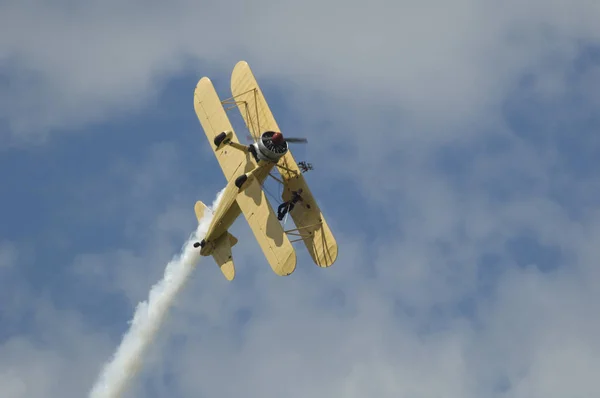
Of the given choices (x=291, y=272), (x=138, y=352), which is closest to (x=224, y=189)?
(x=291, y=272)

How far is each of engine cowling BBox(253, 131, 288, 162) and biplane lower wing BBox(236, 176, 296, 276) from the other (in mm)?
A: 1735

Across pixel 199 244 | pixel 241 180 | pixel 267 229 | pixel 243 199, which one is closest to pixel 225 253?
pixel 199 244

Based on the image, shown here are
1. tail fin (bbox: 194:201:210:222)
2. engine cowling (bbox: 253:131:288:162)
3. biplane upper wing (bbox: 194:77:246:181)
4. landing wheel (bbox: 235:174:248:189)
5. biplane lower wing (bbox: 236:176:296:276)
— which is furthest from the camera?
tail fin (bbox: 194:201:210:222)

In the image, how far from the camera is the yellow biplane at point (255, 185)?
68250mm

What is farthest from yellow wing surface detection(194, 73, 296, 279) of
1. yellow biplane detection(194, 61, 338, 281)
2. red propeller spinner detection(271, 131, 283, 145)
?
red propeller spinner detection(271, 131, 283, 145)

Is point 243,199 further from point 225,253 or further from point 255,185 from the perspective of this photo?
point 225,253

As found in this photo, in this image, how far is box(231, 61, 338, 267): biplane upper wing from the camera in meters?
70.1

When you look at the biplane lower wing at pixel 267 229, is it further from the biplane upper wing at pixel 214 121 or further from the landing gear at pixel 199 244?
the landing gear at pixel 199 244

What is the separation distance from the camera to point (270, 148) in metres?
68.1

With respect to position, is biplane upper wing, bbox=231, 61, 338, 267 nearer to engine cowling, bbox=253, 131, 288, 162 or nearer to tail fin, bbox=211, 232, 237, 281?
engine cowling, bbox=253, 131, 288, 162

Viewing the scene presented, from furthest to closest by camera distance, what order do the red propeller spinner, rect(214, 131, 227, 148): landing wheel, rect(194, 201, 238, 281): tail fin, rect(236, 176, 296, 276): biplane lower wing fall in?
rect(194, 201, 238, 281): tail fin, rect(214, 131, 227, 148): landing wheel, the red propeller spinner, rect(236, 176, 296, 276): biplane lower wing

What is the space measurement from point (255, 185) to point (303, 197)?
2667mm

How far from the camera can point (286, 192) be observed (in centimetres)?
7106

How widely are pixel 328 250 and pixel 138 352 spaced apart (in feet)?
46.5
